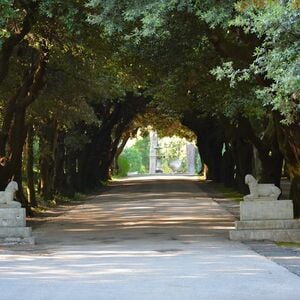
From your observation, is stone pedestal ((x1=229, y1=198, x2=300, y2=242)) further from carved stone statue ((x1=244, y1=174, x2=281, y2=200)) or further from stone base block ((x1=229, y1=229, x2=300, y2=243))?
carved stone statue ((x1=244, y1=174, x2=281, y2=200))

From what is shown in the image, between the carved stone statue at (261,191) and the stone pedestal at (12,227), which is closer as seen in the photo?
the stone pedestal at (12,227)

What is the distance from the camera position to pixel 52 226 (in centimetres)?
2109

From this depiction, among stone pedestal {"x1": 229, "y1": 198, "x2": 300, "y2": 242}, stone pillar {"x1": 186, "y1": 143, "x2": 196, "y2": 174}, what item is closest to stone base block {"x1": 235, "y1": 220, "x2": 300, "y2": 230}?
stone pedestal {"x1": 229, "y1": 198, "x2": 300, "y2": 242}

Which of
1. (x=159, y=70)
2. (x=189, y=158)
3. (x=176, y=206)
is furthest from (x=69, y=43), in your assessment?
(x=189, y=158)

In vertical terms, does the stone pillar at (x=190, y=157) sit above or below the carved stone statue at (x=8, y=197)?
above

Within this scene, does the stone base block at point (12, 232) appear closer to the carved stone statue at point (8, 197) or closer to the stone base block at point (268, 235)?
the carved stone statue at point (8, 197)

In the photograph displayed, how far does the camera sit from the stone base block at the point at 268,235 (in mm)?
16125

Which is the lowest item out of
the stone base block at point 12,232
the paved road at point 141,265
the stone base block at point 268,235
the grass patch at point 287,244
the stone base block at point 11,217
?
the grass patch at point 287,244

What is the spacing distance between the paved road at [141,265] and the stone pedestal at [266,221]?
2.16 ft

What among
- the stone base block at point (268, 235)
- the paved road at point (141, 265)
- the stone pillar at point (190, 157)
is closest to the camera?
the paved road at point (141, 265)

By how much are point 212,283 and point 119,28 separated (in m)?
6.19

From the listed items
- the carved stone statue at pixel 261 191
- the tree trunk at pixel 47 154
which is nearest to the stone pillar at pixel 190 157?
the tree trunk at pixel 47 154

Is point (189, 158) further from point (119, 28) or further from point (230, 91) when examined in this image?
point (119, 28)

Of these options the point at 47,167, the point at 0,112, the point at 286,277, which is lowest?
the point at 286,277
